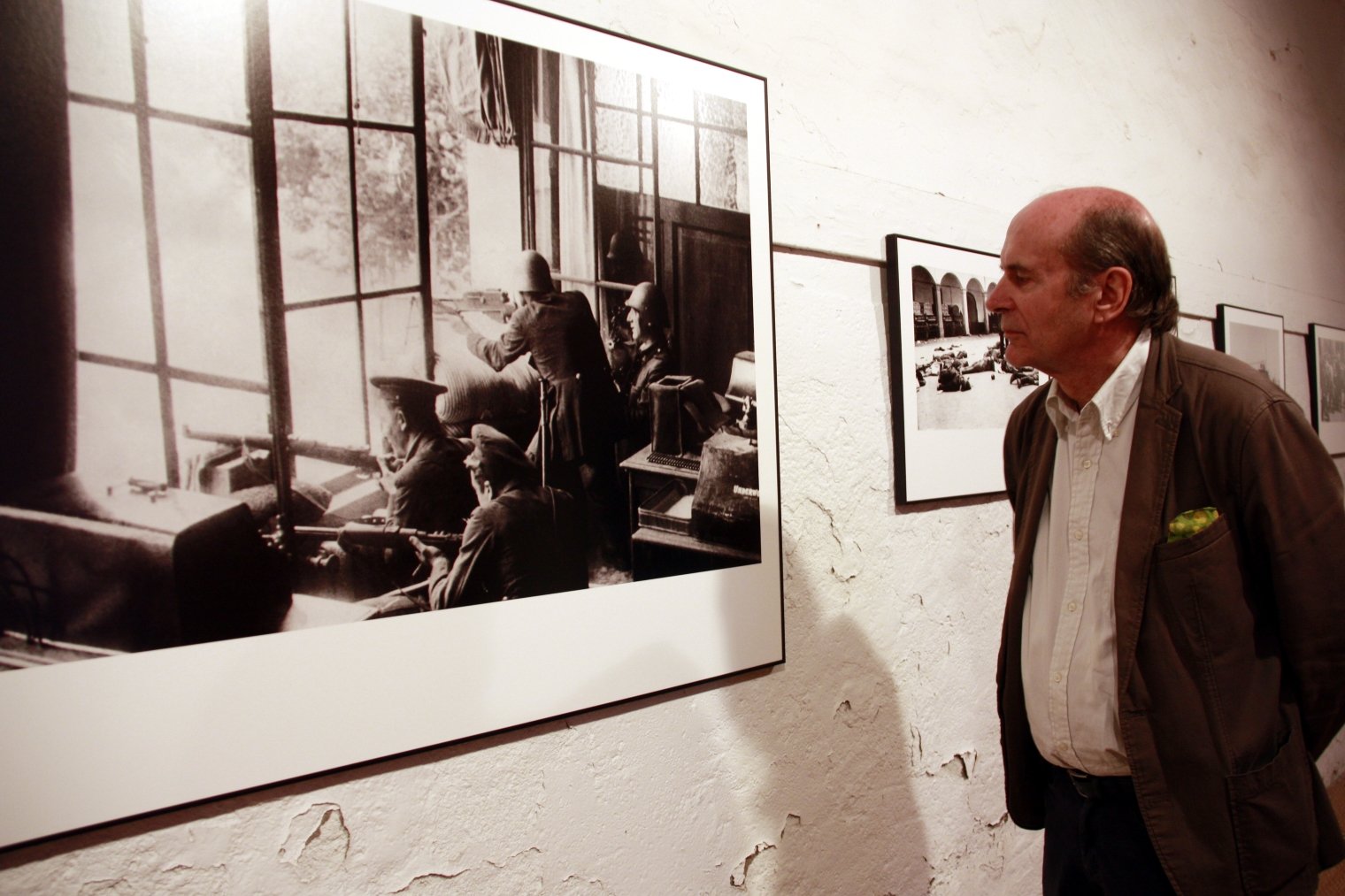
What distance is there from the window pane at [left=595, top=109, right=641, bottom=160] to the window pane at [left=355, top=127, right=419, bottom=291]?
32cm

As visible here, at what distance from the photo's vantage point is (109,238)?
2.54ft

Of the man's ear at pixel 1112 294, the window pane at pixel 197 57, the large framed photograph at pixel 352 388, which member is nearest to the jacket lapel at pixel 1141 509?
the man's ear at pixel 1112 294

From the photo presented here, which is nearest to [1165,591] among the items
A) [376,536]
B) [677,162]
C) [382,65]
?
[677,162]

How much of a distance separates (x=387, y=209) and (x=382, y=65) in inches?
8.1

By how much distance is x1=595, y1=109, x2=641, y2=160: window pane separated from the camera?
3.75ft

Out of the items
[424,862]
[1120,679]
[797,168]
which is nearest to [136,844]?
[424,862]

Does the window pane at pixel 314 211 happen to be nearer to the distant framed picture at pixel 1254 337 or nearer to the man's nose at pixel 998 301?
the man's nose at pixel 998 301

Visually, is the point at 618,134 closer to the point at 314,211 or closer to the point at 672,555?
the point at 314,211

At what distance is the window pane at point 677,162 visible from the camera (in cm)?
121

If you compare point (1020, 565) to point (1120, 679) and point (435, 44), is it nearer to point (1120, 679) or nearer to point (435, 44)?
point (1120, 679)

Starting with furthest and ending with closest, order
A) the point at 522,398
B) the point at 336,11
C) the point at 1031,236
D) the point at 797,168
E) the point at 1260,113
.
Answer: the point at 1260,113 → the point at 797,168 → the point at 1031,236 → the point at 522,398 → the point at 336,11

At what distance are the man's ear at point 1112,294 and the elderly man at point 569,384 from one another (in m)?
0.87

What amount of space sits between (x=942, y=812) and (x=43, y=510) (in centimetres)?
185

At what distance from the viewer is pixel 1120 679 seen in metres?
1.11
